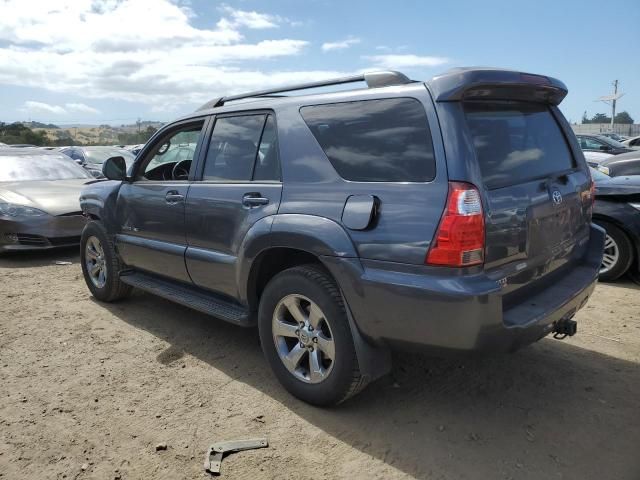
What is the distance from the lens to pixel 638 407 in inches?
122

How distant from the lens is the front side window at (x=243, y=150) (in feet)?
11.2

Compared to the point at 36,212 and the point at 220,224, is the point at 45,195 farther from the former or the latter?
the point at 220,224

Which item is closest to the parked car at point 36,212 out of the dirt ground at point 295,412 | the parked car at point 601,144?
the dirt ground at point 295,412

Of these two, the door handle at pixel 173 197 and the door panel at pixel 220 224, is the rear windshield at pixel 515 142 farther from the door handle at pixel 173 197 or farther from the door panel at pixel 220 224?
the door handle at pixel 173 197

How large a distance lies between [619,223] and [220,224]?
4.20m

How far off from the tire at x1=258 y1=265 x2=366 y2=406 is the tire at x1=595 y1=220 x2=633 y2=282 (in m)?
3.81

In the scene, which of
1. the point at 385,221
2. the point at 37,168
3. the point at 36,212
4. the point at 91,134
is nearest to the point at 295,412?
the point at 385,221

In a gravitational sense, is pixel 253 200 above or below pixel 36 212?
above

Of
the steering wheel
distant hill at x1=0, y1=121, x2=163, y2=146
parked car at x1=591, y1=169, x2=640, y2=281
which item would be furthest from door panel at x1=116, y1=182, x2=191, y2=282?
distant hill at x1=0, y1=121, x2=163, y2=146

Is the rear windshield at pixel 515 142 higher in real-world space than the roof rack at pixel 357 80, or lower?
lower

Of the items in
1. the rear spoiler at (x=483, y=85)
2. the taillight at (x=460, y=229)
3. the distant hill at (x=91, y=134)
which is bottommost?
the taillight at (x=460, y=229)

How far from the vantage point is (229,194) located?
3.53 m

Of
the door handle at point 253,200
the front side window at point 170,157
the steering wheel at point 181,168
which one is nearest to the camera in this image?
the door handle at point 253,200

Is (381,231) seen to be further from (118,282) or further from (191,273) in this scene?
(118,282)
